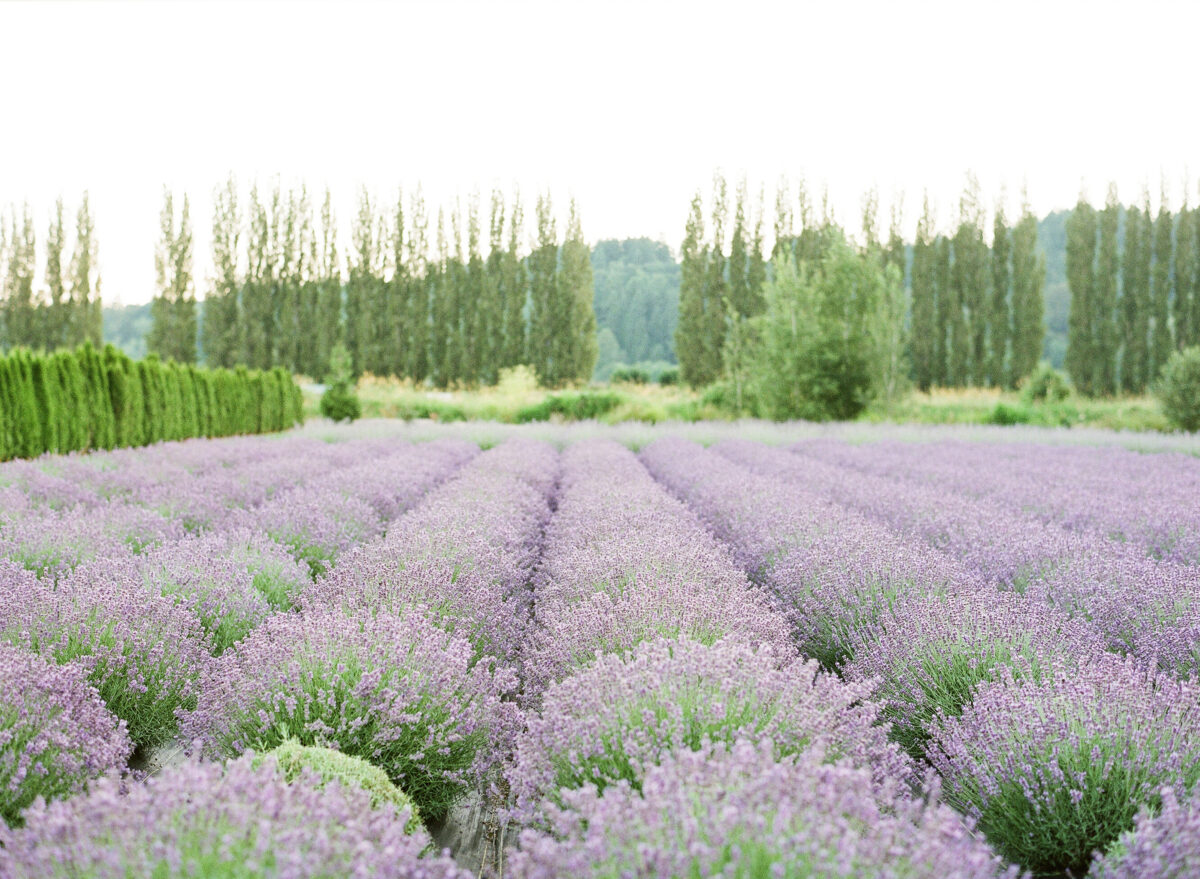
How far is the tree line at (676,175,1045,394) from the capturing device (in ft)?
91.4

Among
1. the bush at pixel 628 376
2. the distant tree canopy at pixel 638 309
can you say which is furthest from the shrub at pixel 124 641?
the distant tree canopy at pixel 638 309

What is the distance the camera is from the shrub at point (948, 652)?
2.20 meters

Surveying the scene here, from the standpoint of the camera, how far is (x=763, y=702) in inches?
65.7

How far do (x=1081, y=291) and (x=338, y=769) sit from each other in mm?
33551

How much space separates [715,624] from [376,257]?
104 feet

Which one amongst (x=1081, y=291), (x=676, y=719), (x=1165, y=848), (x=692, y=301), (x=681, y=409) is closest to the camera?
(x=1165, y=848)

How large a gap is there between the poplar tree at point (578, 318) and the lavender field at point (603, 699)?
2582cm

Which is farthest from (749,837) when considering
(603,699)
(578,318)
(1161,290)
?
(1161,290)

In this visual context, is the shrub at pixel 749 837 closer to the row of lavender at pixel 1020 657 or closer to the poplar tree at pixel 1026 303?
the row of lavender at pixel 1020 657

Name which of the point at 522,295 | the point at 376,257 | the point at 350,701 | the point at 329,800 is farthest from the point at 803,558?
the point at 376,257

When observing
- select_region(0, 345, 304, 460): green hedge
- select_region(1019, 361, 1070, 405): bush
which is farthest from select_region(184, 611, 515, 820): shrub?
select_region(1019, 361, 1070, 405): bush

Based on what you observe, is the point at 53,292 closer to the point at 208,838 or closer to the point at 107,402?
the point at 107,402

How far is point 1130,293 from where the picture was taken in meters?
27.5

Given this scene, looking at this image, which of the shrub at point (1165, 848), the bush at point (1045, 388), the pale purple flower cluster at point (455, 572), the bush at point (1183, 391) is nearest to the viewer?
the shrub at point (1165, 848)
